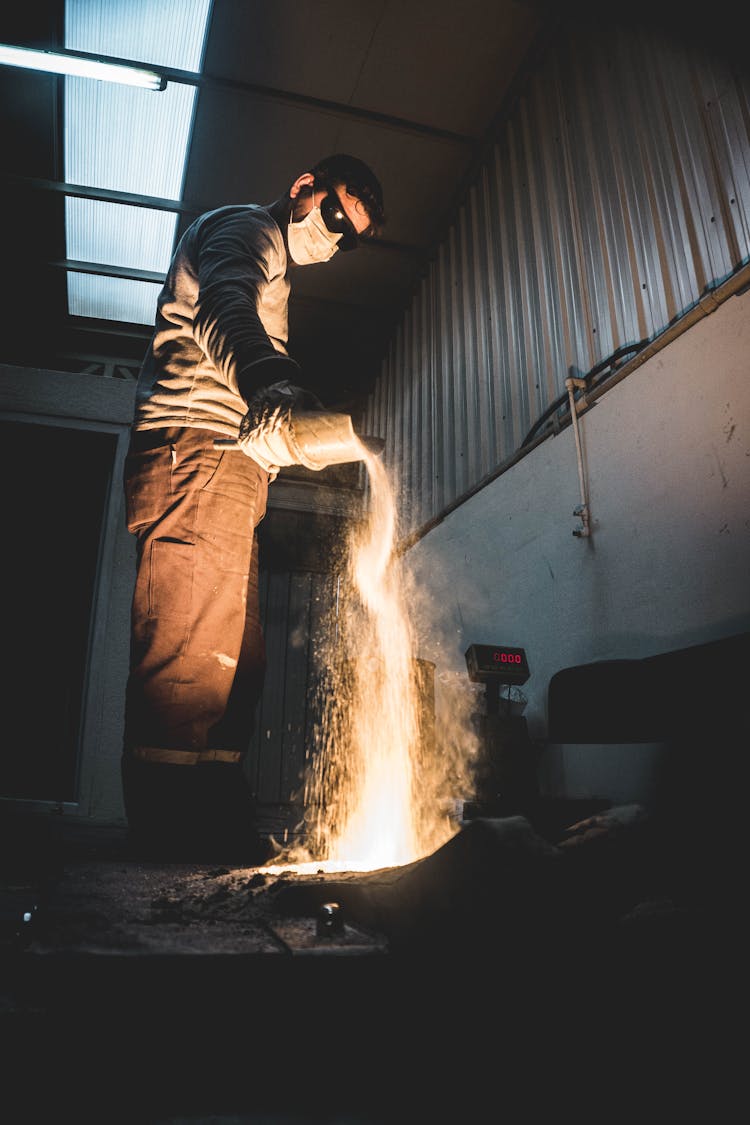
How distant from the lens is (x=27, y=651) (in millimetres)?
4684

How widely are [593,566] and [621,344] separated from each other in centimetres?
82

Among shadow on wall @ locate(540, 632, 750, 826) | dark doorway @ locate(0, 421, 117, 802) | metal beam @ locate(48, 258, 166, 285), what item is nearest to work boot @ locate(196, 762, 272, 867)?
shadow on wall @ locate(540, 632, 750, 826)

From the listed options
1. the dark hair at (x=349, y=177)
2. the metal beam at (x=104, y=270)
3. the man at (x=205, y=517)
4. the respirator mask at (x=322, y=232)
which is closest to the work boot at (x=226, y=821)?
the man at (x=205, y=517)

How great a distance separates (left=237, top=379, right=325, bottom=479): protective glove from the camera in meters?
1.39

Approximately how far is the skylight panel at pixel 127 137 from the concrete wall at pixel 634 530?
271 cm

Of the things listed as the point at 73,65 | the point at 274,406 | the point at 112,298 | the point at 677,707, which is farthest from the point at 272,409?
the point at 112,298

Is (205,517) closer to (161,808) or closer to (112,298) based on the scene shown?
(161,808)

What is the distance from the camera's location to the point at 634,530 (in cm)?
229

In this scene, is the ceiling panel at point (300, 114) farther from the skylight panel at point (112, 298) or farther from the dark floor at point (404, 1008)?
the dark floor at point (404, 1008)

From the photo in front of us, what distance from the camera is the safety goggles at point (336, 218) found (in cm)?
229

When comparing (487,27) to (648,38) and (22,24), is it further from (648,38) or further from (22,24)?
(22,24)

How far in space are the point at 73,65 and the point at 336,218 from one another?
186cm

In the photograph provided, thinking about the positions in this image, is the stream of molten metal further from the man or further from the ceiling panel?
the ceiling panel

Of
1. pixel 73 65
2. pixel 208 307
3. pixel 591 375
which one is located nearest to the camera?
pixel 208 307
